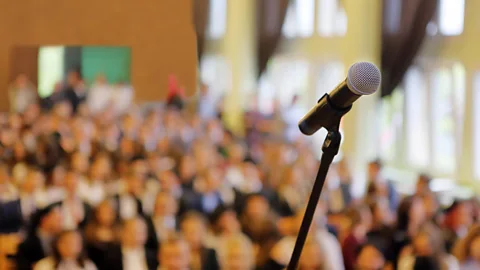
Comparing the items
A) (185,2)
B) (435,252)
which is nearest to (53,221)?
(435,252)

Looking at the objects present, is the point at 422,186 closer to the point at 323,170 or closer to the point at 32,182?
the point at 32,182

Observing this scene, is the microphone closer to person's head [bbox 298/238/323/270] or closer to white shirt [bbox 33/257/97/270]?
person's head [bbox 298/238/323/270]

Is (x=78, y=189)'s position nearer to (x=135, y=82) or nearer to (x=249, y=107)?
(x=135, y=82)

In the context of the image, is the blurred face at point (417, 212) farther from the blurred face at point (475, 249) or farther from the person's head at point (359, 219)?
the blurred face at point (475, 249)

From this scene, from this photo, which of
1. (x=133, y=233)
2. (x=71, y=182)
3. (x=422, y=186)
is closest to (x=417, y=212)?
(x=422, y=186)

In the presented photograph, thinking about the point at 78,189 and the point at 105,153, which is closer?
the point at 78,189

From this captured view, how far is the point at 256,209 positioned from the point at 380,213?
1093 millimetres

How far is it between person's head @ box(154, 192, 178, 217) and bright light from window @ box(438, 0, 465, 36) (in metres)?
3.79

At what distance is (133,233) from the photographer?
478 centimetres

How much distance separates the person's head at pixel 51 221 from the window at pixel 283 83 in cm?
441

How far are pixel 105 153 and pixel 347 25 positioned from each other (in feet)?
10.6

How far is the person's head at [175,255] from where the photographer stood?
430 cm

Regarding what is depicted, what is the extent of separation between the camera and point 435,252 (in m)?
4.55

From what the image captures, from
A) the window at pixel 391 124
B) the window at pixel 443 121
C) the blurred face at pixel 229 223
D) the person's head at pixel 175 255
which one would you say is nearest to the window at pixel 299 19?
the window at pixel 391 124
